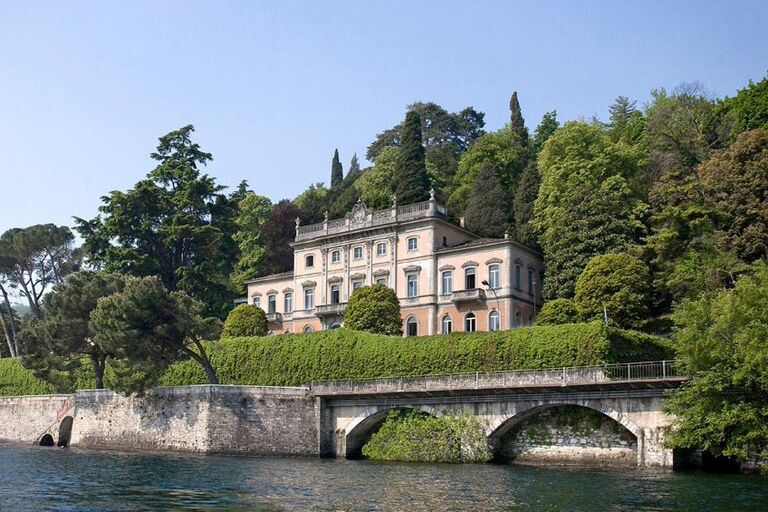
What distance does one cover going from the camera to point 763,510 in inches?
957

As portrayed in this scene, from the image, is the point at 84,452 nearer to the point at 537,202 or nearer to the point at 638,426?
the point at 638,426

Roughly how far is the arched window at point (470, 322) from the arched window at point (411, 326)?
11.8 ft

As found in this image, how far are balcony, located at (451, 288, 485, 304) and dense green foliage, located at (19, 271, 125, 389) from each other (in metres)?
21.6

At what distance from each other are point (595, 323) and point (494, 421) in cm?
621

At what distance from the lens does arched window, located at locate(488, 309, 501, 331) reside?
2442 inches

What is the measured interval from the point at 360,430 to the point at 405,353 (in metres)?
4.37

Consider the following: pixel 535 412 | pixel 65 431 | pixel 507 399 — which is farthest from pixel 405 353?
pixel 65 431

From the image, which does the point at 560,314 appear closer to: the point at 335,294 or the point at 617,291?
the point at 617,291

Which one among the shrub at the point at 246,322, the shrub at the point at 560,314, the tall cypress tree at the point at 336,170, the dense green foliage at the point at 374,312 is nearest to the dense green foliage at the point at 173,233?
the shrub at the point at 246,322

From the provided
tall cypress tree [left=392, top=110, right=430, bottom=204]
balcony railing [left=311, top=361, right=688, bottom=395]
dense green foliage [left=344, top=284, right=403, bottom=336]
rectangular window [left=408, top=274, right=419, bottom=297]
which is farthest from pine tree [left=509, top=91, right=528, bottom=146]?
balcony railing [left=311, top=361, right=688, bottom=395]

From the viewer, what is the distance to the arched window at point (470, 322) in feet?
207

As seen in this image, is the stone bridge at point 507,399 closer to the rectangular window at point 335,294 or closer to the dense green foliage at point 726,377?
the dense green foliage at point 726,377

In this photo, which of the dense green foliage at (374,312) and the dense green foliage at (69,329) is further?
the dense green foliage at (374,312)

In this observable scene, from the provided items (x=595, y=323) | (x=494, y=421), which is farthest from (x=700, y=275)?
(x=494, y=421)
